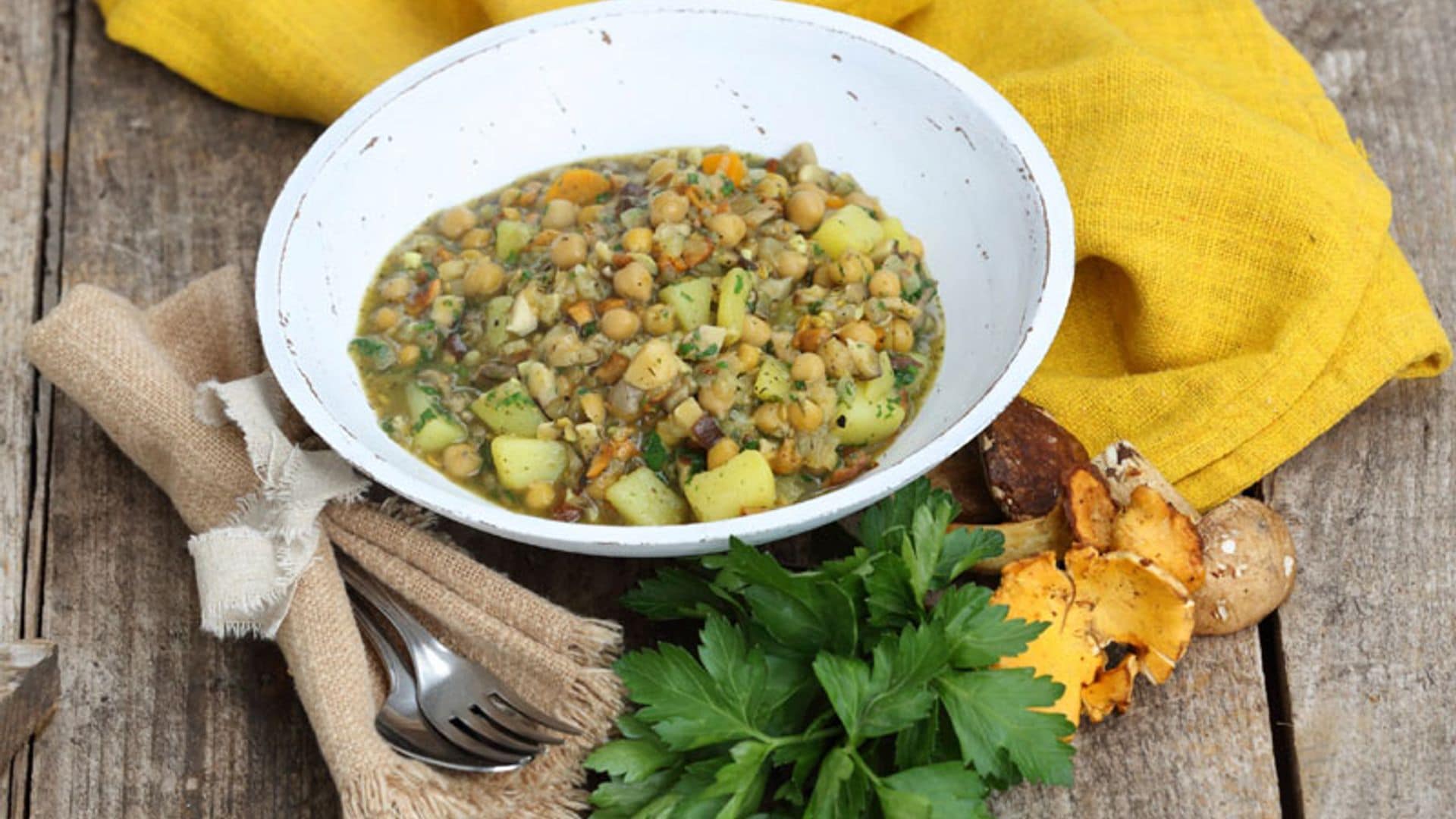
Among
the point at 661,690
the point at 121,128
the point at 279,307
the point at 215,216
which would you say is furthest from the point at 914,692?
the point at 121,128

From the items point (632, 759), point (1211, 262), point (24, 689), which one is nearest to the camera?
point (632, 759)

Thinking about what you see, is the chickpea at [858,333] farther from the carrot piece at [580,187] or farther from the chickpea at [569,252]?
the carrot piece at [580,187]

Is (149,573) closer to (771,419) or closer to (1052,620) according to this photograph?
(771,419)

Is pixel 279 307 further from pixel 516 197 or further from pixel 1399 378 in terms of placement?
pixel 1399 378

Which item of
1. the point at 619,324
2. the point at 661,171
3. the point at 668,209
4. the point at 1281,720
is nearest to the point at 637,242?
the point at 668,209

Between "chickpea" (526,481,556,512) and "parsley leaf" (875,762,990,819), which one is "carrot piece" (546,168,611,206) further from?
"parsley leaf" (875,762,990,819)

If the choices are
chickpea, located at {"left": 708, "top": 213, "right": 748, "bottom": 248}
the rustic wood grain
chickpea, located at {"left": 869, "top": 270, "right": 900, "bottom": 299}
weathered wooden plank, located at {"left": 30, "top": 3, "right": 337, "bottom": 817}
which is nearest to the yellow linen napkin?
chickpea, located at {"left": 869, "top": 270, "right": 900, "bottom": 299}

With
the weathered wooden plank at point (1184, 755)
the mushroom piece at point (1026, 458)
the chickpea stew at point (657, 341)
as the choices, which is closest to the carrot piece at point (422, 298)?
the chickpea stew at point (657, 341)
